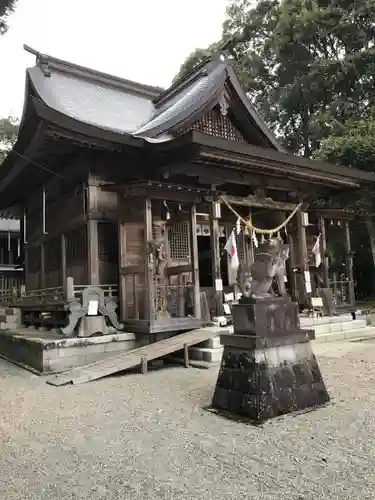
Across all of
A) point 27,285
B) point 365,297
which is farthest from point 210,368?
point 365,297

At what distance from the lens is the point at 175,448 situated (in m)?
4.15

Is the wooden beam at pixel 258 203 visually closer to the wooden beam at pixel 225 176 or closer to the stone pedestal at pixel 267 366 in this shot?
the wooden beam at pixel 225 176

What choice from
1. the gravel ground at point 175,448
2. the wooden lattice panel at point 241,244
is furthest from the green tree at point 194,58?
the gravel ground at point 175,448

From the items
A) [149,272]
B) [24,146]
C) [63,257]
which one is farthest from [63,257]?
[149,272]

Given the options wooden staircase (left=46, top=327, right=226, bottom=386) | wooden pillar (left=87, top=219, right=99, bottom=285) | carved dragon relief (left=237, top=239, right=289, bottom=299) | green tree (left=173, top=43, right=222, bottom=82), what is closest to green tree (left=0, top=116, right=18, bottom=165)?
green tree (left=173, top=43, right=222, bottom=82)

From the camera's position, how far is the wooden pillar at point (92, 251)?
10266 millimetres

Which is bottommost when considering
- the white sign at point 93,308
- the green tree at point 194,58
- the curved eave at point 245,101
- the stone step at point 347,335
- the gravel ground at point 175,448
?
the gravel ground at point 175,448

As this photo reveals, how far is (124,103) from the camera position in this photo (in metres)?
15.0

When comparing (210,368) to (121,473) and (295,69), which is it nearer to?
(121,473)

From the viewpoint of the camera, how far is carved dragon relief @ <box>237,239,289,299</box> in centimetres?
561

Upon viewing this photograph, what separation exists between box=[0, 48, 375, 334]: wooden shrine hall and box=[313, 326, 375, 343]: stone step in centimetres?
206

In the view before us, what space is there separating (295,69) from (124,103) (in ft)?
48.2

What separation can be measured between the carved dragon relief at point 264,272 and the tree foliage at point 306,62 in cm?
1727

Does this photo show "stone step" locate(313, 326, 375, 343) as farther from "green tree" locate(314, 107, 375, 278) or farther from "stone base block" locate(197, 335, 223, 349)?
"green tree" locate(314, 107, 375, 278)
